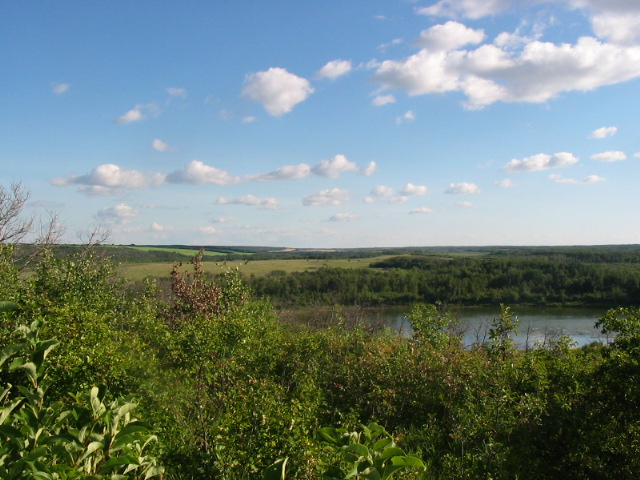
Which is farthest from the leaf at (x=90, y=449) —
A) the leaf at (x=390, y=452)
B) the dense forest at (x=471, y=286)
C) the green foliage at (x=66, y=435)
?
the dense forest at (x=471, y=286)

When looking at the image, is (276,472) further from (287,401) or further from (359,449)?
(287,401)

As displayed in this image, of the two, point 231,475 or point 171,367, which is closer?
point 231,475

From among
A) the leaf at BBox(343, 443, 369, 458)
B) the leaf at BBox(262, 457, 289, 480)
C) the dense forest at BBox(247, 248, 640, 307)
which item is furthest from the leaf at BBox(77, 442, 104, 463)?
the dense forest at BBox(247, 248, 640, 307)

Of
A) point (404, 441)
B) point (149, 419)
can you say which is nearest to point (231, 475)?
point (149, 419)

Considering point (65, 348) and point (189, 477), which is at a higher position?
point (65, 348)

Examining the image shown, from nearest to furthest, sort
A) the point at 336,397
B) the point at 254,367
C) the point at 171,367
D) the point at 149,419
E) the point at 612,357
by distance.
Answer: the point at 149,419, the point at 612,357, the point at 171,367, the point at 254,367, the point at 336,397

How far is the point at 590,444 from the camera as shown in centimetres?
733

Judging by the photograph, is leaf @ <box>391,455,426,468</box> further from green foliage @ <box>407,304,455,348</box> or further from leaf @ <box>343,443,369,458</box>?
green foliage @ <box>407,304,455,348</box>

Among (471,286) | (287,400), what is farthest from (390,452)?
(471,286)

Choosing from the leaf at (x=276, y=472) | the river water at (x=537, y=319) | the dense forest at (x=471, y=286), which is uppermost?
the leaf at (x=276, y=472)

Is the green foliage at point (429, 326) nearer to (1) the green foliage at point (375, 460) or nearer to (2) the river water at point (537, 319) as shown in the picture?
(1) the green foliage at point (375, 460)

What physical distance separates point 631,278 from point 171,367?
301 feet

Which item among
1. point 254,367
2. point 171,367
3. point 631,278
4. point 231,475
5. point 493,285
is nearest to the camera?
point 231,475

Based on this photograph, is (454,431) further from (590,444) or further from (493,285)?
(493,285)
